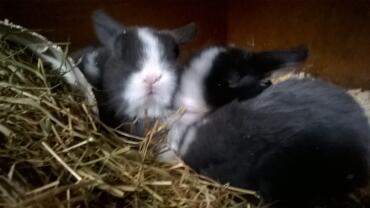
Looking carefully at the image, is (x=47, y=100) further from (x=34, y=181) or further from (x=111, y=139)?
(x=34, y=181)

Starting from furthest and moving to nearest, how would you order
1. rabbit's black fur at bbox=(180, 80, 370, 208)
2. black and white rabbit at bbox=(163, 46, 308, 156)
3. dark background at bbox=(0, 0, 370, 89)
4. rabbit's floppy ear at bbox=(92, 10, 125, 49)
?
dark background at bbox=(0, 0, 370, 89)
rabbit's floppy ear at bbox=(92, 10, 125, 49)
black and white rabbit at bbox=(163, 46, 308, 156)
rabbit's black fur at bbox=(180, 80, 370, 208)

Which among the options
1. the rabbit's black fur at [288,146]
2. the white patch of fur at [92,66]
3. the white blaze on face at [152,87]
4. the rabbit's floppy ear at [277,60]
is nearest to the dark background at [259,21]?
the white patch of fur at [92,66]

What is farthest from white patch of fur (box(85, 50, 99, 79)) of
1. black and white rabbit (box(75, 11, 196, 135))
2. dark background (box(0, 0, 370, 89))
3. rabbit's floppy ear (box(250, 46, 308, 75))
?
rabbit's floppy ear (box(250, 46, 308, 75))

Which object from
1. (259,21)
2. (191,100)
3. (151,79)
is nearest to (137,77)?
(151,79)

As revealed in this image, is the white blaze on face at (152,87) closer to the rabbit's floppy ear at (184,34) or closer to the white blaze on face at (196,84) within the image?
the white blaze on face at (196,84)

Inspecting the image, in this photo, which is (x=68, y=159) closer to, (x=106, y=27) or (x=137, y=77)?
(x=137, y=77)

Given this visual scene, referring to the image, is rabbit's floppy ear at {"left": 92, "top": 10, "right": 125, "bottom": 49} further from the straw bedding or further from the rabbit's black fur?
the rabbit's black fur

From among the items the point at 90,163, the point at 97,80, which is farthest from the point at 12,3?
the point at 90,163
